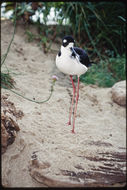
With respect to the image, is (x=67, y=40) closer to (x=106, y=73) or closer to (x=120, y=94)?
(x=120, y=94)

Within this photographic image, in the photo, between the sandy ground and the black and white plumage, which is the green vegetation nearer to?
the sandy ground

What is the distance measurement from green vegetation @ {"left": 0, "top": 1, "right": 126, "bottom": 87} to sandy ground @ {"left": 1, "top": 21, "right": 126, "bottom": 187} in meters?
0.36

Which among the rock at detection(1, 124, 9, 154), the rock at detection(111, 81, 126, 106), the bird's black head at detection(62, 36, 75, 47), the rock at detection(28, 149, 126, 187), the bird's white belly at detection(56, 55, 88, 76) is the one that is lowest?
the rock at detection(111, 81, 126, 106)

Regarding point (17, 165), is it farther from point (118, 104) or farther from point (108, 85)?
point (108, 85)

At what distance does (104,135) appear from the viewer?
2062 millimetres

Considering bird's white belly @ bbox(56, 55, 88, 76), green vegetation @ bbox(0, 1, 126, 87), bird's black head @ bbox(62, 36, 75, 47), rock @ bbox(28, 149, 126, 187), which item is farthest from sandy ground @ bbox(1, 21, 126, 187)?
bird's black head @ bbox(62, 36, 75, 47)

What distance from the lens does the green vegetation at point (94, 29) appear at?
3496 millimetres

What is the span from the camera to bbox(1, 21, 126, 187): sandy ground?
4.74 ft

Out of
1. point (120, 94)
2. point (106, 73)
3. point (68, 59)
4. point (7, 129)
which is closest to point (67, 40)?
point (68, 59)

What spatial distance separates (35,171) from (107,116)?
145 centimetres

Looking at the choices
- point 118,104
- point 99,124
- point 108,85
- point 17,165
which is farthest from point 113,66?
point 17,165

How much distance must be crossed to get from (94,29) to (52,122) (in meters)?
2.67

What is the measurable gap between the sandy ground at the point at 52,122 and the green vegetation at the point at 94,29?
0.36 meters

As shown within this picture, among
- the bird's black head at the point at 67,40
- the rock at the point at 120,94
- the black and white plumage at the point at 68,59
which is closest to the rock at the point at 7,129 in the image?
the black and white plumage at the point at 68,59
